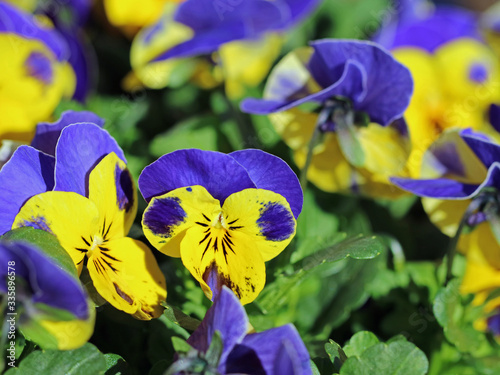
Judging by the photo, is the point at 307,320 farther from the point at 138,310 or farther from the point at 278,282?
the point at 138,310

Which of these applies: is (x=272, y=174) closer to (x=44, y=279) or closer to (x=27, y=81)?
(x=44, y=279)

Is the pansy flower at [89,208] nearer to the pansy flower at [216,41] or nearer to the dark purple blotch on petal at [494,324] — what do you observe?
the pansy flower at [216,41]

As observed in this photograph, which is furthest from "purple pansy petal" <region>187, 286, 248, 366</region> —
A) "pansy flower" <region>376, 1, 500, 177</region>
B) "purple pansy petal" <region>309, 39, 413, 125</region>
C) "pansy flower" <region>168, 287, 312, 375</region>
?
"pansy flower" <region>376, 1, 500, 177</region>

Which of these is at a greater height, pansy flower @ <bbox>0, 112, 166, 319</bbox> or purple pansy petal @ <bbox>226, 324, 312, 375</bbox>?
pansy flower @ <bbox>0, 112, 166, 319</bbox>

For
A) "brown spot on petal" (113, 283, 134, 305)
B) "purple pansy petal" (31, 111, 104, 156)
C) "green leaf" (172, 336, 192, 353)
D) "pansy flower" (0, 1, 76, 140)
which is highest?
"purple pansy petal" (31, 111, 104, 156)

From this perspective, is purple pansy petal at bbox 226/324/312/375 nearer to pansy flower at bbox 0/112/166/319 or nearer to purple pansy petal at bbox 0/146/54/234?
pansy flower at bbox 0/112/166/319

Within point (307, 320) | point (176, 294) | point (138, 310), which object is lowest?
point (307, 320)

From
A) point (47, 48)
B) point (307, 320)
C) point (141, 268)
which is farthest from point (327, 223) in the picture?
point (47, 48)
